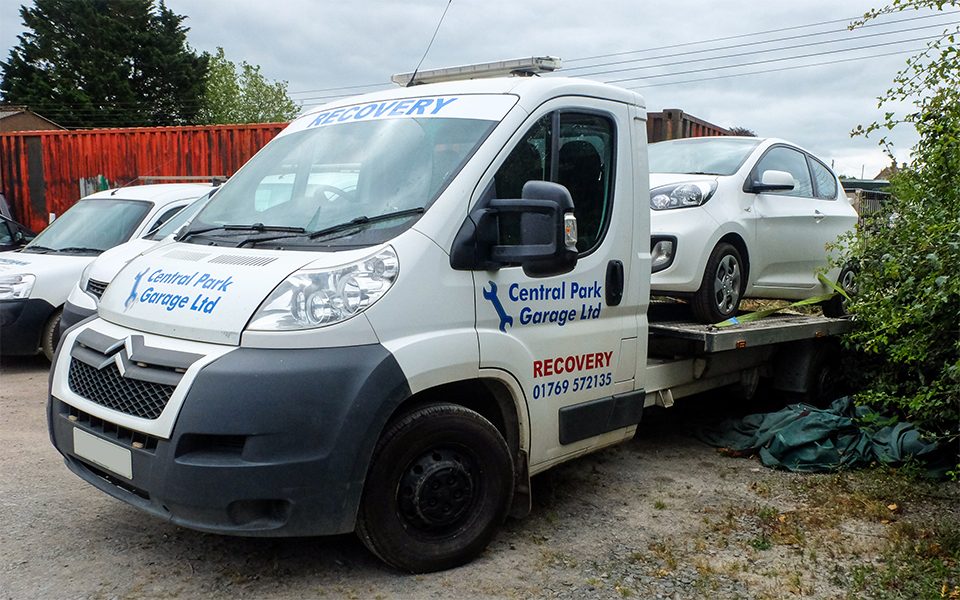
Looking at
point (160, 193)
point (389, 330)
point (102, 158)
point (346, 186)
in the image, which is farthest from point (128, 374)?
point (102, 158)

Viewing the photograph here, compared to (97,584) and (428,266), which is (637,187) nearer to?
(428,266)

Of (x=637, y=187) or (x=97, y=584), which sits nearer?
(x=97, y=584)

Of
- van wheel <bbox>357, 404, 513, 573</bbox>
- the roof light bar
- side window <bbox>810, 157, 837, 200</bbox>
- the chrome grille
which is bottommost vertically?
van wheel <bbox>357, 404, 513, 573</bbox>

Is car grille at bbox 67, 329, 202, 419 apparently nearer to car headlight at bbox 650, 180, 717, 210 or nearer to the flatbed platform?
the flatbed platform

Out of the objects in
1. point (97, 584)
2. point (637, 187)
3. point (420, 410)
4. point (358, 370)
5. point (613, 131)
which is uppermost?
point (613, 131)

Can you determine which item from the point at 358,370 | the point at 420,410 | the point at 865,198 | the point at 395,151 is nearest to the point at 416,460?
the point at 420,410

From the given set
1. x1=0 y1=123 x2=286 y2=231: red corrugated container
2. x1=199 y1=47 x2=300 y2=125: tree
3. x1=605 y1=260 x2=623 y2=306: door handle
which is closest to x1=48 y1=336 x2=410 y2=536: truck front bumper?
x1=605 y1=260 x2=623 y2=306: door handle

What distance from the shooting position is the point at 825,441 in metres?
5.10

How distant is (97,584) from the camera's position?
3.12 meters

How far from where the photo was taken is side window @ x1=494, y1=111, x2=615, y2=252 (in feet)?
11.5

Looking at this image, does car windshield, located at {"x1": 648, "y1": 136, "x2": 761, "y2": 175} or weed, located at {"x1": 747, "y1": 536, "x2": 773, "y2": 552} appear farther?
car windshield, located at {"x1": 648, "y1": 136, "x2": 761, "y2": 175}

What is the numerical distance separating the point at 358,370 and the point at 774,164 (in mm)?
4256

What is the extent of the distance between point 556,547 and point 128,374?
6.64 ft

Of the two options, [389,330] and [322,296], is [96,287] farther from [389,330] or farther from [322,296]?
[389,330]
